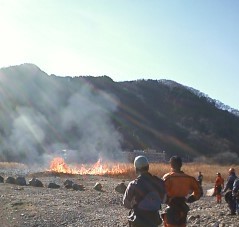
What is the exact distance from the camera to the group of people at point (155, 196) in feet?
20.1

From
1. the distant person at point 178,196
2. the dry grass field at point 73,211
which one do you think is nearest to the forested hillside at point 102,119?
the dry grass field at point 73,211

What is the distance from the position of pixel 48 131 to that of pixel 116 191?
67847mm

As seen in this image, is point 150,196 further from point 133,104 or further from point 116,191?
point 133,104

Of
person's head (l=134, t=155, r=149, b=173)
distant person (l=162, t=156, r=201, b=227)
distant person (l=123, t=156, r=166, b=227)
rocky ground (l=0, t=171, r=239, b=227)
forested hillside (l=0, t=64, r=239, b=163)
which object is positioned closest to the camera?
distant person (l=123, t=156, r=166, b=227)

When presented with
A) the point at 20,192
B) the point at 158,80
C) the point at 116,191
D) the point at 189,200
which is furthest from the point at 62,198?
the point at 158,80

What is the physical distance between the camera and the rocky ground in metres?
13.3

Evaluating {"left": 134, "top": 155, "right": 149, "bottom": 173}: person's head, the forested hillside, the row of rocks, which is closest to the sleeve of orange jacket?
{"left": 134, "top": 155, "right": 149, "bottom": 173}: person's head

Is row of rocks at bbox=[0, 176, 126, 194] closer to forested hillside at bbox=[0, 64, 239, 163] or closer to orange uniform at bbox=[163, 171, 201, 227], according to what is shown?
orange uniform at bbox=[163, 171, 201, 227]

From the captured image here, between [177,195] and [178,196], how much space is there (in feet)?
0.07

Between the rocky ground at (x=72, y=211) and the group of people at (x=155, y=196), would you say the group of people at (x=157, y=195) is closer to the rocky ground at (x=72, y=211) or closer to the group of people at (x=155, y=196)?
the group of people at (x=155, y=196)

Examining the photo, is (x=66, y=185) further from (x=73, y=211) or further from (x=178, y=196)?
(x=178, y=196)

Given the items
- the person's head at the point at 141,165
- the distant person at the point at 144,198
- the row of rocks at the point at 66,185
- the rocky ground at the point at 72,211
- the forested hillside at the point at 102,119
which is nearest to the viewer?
the distant person at the point at 144,198

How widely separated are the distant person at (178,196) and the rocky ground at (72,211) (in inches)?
198

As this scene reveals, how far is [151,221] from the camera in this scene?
20.1ft
